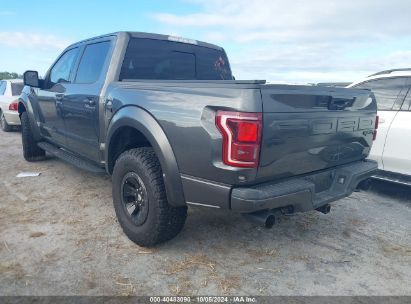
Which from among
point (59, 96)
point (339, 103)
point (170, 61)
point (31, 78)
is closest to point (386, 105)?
point (339, 103)

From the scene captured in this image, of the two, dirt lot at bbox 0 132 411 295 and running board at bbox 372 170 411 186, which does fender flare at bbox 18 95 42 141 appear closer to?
dirt lot at bbox 0 132 411 295

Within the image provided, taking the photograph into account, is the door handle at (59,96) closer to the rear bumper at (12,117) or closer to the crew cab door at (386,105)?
the crew cab door at (386,105)

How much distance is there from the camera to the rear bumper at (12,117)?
9149mm

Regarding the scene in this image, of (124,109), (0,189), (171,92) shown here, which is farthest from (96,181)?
(171,92)

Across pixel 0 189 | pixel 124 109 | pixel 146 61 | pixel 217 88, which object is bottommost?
pixel 0 189

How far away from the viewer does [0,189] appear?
4.58 meters

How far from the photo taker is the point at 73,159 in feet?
14.0

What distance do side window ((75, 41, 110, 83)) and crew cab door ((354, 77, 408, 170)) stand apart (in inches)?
143

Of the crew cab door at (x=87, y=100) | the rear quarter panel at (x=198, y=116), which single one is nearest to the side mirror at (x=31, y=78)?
the crew cab door at (x=87, y=100)

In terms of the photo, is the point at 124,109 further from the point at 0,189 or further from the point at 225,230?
the point at 0,189

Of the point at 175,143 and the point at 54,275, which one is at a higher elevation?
the point at 175,143

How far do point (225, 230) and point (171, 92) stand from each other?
158 cm

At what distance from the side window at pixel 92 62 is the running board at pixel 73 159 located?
0.96 m

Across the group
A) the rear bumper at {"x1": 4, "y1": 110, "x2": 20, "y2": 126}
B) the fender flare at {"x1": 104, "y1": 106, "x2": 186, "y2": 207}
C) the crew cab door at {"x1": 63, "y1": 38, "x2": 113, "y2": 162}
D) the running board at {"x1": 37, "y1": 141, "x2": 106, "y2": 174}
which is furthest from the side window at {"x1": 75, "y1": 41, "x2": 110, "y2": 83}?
the rear bumper at {"x1": 4, "y1": 110, "x2": 20, "y2": 126}
